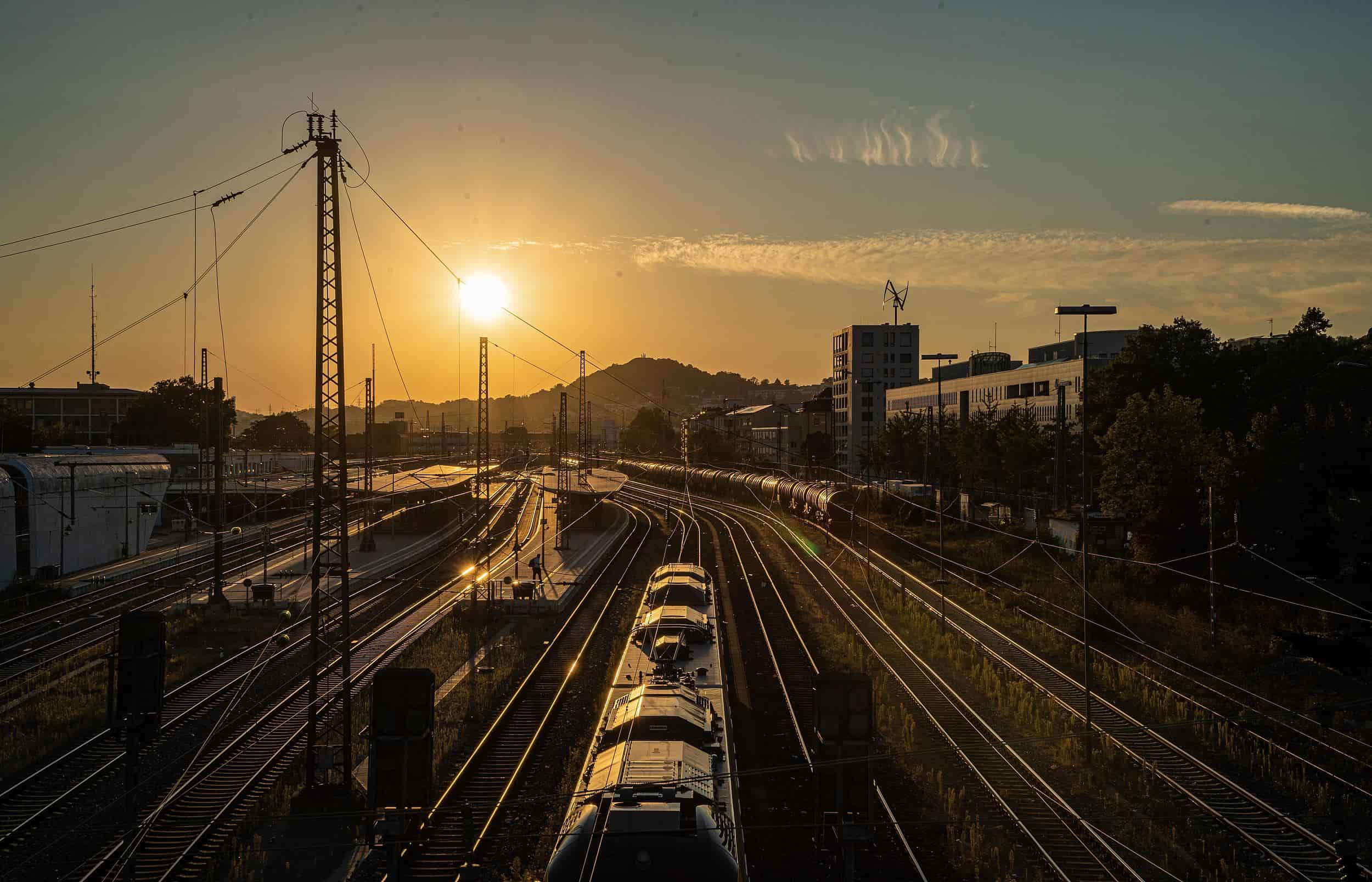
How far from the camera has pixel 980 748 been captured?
56.1 ft

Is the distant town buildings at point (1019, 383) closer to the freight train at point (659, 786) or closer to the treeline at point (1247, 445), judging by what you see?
the treeline at point (1247, 445)

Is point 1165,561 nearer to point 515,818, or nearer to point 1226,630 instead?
point 1226,630

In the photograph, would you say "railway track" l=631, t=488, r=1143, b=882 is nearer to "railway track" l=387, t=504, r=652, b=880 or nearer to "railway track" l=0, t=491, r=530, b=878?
"railway track" l=387, t=504, r=652, b=880

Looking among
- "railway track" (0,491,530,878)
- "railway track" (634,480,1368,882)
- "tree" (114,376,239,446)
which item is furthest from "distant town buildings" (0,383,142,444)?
"railway track" (634,480,1368,882)

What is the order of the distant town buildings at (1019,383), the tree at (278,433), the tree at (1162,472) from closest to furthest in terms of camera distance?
the tree at (1162,472)
the distant town buildings at (1019,383)
the tree at (278,433)

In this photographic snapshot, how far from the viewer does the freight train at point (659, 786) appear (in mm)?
9586

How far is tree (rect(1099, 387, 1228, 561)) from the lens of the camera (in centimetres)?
3219

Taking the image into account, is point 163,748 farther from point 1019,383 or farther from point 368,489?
Answer: point 1019,383

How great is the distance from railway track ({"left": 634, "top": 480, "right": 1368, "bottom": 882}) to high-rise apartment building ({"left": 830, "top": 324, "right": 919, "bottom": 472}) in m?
88.0

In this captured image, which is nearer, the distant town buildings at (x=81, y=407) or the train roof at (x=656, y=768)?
the train roof at (x=656, y=768)

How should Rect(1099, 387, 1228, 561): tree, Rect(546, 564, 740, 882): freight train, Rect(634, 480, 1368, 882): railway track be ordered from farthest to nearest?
1. Rect(1099, 387, 1228, 561): tree
2. Rect(634, 480, 1368, 882): railway track
3. Rect(546, 564, 740, 882): freight train

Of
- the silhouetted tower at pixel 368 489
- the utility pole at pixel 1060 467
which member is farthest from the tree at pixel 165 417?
the utility pole at pixel 1060 467

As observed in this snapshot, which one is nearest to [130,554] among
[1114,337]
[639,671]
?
[639,671]

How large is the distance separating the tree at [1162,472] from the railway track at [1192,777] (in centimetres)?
986
